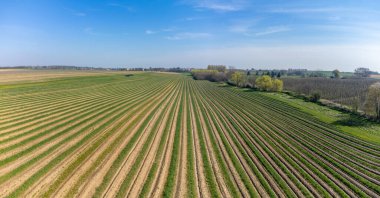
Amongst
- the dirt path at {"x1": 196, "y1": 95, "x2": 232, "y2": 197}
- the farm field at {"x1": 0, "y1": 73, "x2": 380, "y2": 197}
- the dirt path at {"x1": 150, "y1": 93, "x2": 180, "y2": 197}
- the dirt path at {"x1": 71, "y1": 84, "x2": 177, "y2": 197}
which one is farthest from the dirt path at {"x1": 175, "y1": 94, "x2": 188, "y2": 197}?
the dirt path at {"x1": 71, "y1": 84, "x2": 177, "y2": 197}

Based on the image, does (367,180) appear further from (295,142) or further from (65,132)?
(65,132)

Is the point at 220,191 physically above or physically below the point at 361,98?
below

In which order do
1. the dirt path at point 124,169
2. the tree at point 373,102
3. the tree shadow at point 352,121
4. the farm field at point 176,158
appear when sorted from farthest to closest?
the tree at point 373,102 → the tree shadow at point 352,121 → the farm field at point 176,158 → the dirt path at point 124,169

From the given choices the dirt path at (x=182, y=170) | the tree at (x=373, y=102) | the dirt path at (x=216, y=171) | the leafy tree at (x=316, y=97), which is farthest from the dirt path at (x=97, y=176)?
the leafy tree at (x=316, y=97)

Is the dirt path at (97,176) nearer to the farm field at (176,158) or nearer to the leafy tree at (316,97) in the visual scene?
the farm field at (176,158)

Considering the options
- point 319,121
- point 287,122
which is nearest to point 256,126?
point 287,122

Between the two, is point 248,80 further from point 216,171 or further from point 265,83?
point 216,171

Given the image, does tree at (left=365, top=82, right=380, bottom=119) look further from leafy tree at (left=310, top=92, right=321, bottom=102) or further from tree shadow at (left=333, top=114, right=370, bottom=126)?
leafy tree at (left=310, top=92, right=321, bottom=102)
